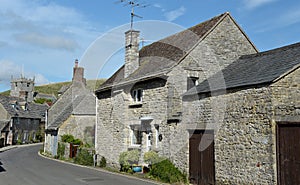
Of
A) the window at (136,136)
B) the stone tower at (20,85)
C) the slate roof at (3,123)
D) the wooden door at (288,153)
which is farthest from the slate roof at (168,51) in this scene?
the stone tower at (20,85)

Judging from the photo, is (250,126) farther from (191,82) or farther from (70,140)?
(70,140)

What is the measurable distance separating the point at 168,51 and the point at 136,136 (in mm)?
5283

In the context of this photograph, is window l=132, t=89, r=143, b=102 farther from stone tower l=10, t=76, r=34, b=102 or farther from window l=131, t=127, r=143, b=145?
stone tower l=10, t=76, r=34, b=102

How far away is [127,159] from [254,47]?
949cm

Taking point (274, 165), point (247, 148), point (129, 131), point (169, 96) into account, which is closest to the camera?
point (274, 165)

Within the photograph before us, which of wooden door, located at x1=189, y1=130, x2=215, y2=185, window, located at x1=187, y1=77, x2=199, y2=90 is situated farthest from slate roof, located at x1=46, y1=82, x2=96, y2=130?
wooden door, located at x1=189, y1=130, x2=215, y2=185

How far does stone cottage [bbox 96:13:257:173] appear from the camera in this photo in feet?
49.4

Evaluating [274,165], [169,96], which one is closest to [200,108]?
[169,96]

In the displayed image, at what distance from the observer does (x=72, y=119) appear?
30.9 meters

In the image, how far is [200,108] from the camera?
13359 mm

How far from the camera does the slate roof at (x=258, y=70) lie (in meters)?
10.6

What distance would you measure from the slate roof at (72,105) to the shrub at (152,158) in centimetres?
1670

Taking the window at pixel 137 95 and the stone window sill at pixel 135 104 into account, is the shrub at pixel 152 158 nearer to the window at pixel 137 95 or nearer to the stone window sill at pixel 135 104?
the stone window sill at pixel 135 104

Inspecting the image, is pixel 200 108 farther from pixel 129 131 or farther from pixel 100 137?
pixel 100 137
